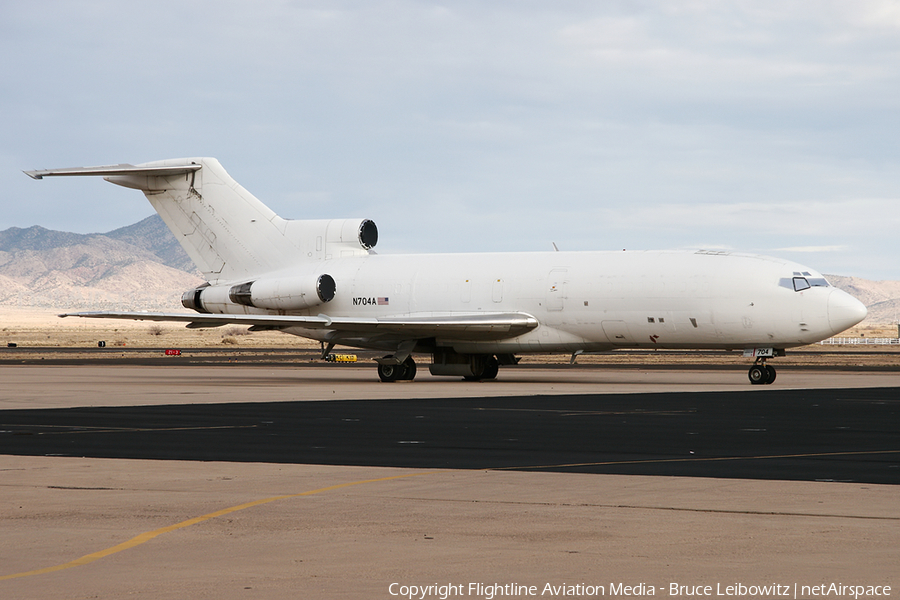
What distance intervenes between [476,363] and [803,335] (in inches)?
455

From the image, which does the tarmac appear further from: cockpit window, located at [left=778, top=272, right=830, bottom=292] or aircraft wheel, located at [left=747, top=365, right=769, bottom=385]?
aircraft wheel, located at [left=747, top=365, right=769, bottom=385]

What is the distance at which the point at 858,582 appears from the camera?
7.42m

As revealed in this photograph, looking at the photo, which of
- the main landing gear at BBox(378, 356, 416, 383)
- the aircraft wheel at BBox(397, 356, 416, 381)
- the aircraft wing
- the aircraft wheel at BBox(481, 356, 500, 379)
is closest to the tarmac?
the aircraft wing

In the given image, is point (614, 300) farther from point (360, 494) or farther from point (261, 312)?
point (360, 494)

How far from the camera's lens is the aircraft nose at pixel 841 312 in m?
34.1

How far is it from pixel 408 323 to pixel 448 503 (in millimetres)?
26639

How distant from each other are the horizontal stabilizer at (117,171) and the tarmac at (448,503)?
17.7 m

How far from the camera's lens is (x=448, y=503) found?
11.0 meters

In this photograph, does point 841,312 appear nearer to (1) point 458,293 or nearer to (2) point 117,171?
(1) point 458,293

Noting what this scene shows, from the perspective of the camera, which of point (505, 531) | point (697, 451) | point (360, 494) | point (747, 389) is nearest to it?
point (505, 531)

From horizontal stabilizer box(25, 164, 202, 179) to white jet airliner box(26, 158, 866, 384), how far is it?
78mm

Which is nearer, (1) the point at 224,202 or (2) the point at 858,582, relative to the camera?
(2) the point at 858,582

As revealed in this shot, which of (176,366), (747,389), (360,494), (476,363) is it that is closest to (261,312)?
(476,363)

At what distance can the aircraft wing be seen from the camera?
3712cm
